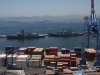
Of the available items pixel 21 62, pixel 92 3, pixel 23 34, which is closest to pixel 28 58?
pixel 21 62

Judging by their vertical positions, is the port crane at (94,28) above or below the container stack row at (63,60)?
above

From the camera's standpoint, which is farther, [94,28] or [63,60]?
[94,28]

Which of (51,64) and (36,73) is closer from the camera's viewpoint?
(36,73)

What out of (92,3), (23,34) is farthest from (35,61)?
(23,34)

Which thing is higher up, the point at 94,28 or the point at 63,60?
the point at 94,28

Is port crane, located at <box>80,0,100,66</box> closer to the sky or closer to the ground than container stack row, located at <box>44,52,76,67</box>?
closer to the sky

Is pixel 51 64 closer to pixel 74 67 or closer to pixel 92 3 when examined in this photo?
pixel 74 67

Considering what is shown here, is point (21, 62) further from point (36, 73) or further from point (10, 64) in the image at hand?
point (36, 73)

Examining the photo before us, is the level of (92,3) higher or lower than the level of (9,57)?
higher

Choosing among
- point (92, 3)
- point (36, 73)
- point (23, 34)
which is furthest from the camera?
point (23, 34)

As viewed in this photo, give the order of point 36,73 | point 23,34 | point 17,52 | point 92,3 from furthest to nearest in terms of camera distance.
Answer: point 23,34
point 92,3
point 17,52
point 36,73
